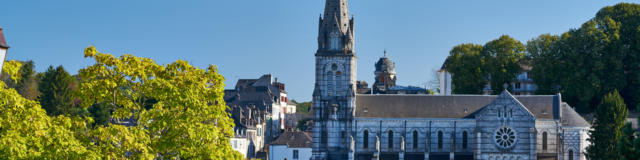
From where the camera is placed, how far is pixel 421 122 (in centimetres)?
8712

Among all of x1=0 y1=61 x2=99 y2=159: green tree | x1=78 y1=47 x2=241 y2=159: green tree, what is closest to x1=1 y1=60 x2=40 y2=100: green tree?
x1=78 y1=47 x2=241 y2=159: green tree

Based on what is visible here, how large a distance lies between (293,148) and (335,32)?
75.7ft

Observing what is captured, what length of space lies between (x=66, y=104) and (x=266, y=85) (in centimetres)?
4907

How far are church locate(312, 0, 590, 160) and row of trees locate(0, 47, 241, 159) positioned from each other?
1900 inches

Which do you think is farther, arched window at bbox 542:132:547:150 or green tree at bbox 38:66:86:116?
green tree at bbox 38:66:86:116

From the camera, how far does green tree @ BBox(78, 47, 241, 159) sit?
3528cm

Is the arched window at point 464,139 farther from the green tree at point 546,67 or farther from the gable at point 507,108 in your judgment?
the green tree at point 546,67

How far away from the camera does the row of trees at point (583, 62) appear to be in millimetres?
95188

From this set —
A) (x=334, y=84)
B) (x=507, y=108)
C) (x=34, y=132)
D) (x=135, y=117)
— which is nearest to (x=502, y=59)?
(x=507, y=108)

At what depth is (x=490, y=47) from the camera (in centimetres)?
10412

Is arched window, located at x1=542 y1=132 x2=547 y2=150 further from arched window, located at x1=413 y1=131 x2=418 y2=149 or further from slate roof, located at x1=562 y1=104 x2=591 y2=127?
arched window, located at x1=413 y1=131 x2=418 y2=149

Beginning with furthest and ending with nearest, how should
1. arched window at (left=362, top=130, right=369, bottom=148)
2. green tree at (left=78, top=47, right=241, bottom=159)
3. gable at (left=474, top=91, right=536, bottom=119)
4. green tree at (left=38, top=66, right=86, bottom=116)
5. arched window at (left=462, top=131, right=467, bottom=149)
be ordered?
1. green tree at (left=38, top=66, right=86, bottom=116)
2. arched window at (left=362, top=130, right=369, bottom=148)
3. arched window at (left=462, top=131, right=467, bottom=149)
4. gable at (left=474, top=91, right=536, bottom=119)
5. green tree at (left=78, top=47, right=241, bottom=159)

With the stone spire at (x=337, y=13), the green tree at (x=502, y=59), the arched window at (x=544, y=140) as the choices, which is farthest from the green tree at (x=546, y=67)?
the stone spire at (x=337, y=13)

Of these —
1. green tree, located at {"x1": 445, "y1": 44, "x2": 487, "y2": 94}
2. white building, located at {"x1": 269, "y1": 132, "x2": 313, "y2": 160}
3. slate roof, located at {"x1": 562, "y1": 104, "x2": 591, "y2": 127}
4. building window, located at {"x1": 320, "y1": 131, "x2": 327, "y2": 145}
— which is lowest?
white building, located at {"x1": 269, "y1": 132, "x2": 313, "y2": 160}
